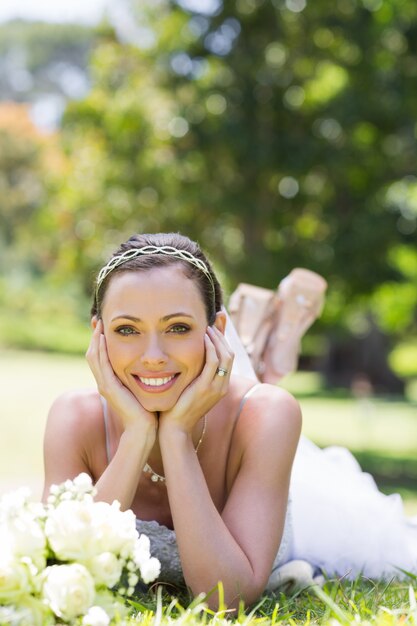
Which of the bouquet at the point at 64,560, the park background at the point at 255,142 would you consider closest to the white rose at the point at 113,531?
the bouquet at the point at 64,560

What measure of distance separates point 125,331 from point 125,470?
1.53ft

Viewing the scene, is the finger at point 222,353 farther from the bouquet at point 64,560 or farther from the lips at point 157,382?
the bouquet at point 64,560

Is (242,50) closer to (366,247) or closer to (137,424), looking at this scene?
(366,247)

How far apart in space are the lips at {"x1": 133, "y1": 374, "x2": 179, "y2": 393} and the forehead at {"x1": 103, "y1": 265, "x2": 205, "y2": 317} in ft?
0.71

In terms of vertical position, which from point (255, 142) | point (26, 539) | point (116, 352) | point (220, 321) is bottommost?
point (26, 539)

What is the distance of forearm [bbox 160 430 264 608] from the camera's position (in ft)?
9.78

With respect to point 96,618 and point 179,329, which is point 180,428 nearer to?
point 179,329

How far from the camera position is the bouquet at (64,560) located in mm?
2121

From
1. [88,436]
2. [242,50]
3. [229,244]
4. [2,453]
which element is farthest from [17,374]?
[88,436]

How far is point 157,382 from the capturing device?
314 centimetres

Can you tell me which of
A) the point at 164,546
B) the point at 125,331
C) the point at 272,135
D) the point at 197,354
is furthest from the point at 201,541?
the point at 272,135

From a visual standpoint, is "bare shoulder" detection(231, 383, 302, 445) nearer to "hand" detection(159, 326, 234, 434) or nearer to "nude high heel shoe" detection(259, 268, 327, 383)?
"hand" detection(159, 326, 234, 434)

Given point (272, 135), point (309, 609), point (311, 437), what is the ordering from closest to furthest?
point (309, 609), point (272, 135), point (311, 437)

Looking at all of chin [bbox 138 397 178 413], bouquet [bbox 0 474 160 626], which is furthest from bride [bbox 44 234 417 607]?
bouquet [bbox 0 474 160 626]
